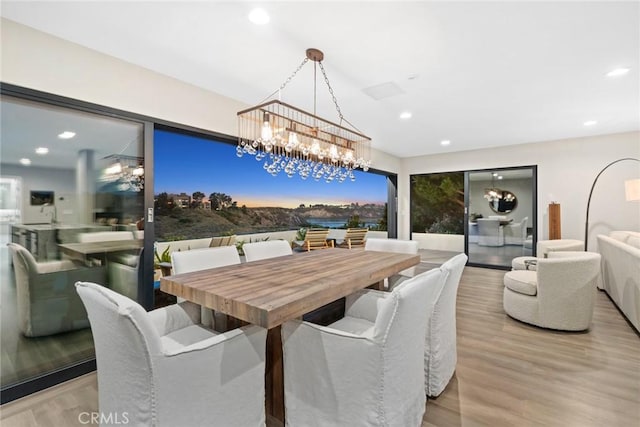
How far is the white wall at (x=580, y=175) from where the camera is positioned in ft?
16.3

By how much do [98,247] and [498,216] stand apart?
6.98 meters

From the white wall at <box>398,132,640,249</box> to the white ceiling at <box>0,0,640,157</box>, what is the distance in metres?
1.60

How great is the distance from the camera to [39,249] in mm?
2281

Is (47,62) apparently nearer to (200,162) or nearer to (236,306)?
(236,306)

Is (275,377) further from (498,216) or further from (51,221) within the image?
(498,216)

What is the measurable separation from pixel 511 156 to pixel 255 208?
5139 millimetres

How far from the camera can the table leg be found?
5.88 feet

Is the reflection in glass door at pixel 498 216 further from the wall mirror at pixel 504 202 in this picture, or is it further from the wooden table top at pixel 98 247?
the wooden table top at pixel 98 247

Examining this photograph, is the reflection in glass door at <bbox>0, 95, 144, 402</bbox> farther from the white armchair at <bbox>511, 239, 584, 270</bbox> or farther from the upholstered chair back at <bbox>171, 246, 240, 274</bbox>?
the white armchair at <bbox>511, 239, 584, 270</bbox>

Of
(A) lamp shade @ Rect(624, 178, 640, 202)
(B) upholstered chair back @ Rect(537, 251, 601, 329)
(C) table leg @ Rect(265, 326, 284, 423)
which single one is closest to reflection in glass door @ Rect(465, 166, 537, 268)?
(A) lamp shade @ Rect(624, 178, 640, 202)

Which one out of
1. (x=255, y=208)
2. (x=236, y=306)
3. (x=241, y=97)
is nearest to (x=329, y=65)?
(x=241, y=97)

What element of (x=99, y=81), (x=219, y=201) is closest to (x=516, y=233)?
(x=219, y=201)

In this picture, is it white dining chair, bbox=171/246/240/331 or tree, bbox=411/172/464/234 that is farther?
tree, bbox=411/172/464/234

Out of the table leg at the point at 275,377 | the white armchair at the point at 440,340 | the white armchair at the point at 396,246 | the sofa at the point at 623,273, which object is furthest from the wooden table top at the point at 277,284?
the sofa at the point at 623,273
